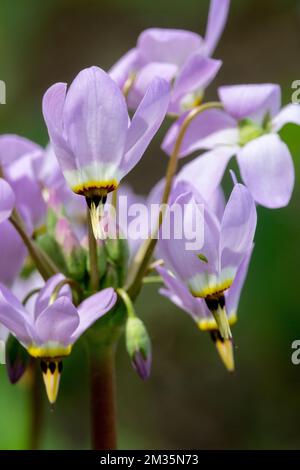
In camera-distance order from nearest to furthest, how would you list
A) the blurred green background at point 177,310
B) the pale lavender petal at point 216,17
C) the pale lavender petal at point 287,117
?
1. the pale lavender petal at point 287,117
2. the pale lavender petal at point 216,17
3. the blurred green background at point 177,310

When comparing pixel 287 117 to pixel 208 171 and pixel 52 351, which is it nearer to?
pixel 208 171

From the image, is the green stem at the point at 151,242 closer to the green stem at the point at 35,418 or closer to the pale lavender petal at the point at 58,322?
the pale lavender petal at the point at 58,322

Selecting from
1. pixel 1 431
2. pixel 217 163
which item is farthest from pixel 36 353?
pixel 1 431

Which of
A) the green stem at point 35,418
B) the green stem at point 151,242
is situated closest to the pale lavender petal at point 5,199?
the green stem at point 151,242

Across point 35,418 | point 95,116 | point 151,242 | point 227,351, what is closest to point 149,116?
point 95,116

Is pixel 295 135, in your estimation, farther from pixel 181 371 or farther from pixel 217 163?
pixel 217 163

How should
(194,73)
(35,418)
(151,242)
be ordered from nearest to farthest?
(151,242) → (194,73) → (35,418)
